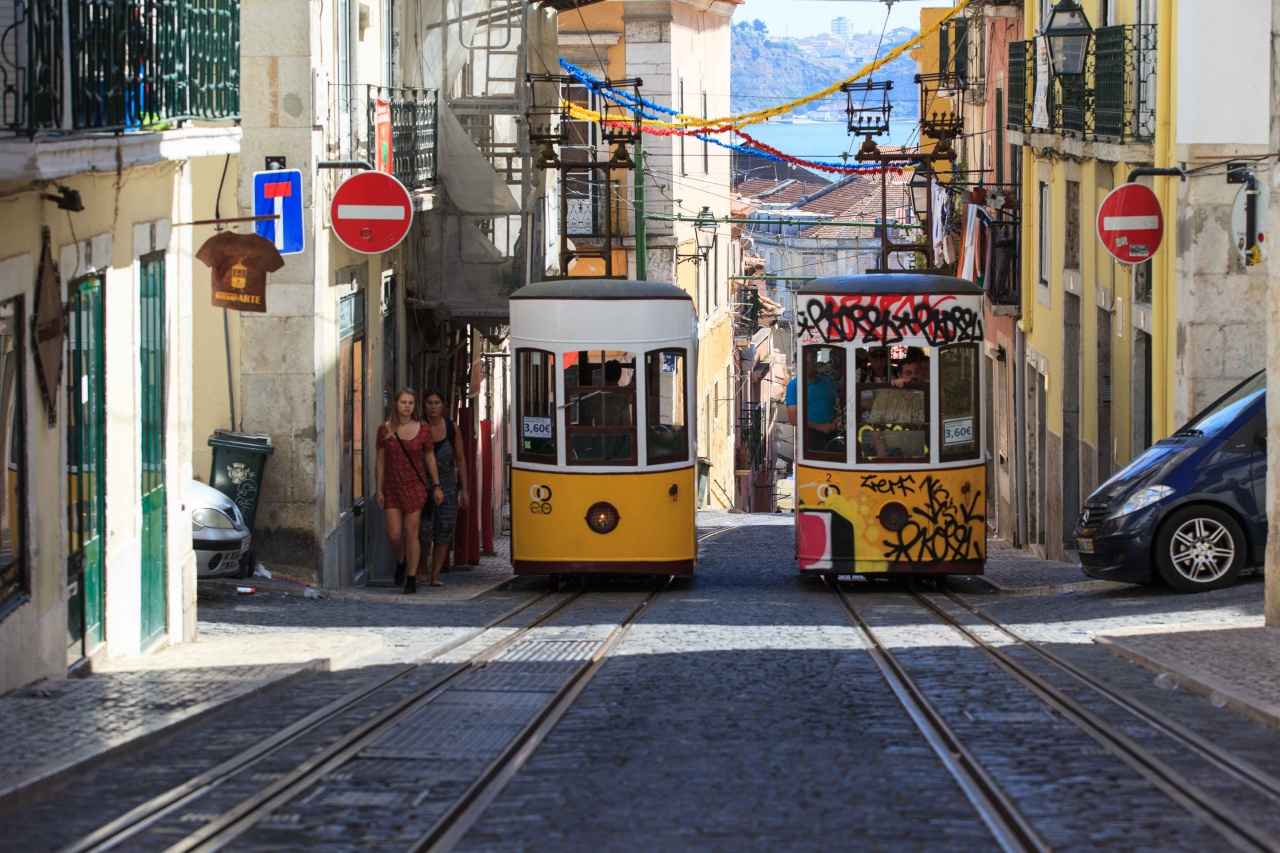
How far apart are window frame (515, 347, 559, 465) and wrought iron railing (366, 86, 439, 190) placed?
3139 mm

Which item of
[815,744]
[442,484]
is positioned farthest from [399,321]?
[815,744]

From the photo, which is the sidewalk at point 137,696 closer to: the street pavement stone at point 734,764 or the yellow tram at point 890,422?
the street pavement stone at point 734,764

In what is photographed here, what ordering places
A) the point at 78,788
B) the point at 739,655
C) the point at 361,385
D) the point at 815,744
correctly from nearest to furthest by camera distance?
the point at 78,788, the point at 815,744, the point at 739,655, the point at 361,385

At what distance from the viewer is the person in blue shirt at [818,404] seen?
1670 centimetres

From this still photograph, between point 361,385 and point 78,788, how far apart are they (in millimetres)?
11777

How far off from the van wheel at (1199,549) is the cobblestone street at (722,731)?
0.25 m

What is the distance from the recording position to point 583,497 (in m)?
16.7

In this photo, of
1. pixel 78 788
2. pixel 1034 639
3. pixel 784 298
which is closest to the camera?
pixel 78 788

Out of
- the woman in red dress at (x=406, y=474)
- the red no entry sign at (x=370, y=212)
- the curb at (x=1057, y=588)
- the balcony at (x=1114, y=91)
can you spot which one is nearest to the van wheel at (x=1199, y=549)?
the curb at (x=1057, y=588)

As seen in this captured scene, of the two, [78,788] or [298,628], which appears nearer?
[78,788]

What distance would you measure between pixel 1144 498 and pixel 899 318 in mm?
2887

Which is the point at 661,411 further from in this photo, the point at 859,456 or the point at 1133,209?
the point at 1133,209

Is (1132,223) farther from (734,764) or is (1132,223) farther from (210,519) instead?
(734,764)

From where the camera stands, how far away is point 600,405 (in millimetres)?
16625
